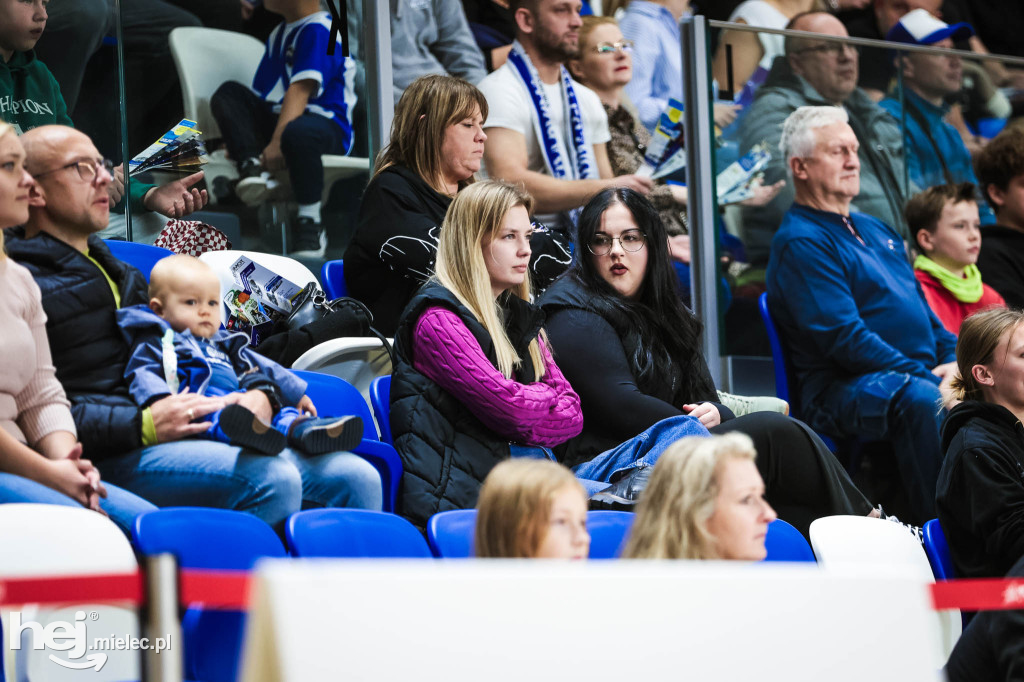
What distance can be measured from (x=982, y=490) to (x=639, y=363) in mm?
945

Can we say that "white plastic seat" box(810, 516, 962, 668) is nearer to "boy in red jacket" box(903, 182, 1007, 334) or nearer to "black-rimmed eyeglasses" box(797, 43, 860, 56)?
"boy in red jacket" box(903, 182, 1007, 334)

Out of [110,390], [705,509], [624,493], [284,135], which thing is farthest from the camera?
[284,135]

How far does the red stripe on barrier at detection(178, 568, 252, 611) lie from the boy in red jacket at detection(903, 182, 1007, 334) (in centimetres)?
370

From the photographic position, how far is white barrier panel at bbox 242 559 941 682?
139cm

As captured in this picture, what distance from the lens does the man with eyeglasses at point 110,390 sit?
265 cm

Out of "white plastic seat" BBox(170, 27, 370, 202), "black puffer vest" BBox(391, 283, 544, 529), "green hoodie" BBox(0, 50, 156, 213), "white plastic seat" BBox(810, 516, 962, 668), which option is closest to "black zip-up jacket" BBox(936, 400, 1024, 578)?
"white plastic seat" BBox(810, 516, 962, 668)

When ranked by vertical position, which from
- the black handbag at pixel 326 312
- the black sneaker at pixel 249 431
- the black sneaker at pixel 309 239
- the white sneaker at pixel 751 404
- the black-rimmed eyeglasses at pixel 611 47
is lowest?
the white sneaker at pixel 751 404

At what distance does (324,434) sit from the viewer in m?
2.78

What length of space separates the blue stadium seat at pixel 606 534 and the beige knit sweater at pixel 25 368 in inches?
41.4

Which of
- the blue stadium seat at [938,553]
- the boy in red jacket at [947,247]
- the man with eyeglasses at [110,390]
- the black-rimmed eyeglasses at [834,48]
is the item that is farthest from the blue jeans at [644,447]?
the black-rimmed eyeglasses at [834,48]

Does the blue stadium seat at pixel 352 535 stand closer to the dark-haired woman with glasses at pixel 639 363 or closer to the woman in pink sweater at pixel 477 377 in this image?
the woman in pink sweater at pixel 477 377

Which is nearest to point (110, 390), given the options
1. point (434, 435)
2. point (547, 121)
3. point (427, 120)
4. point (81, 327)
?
point (81, 327)

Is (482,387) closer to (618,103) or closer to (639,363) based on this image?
(639,363)

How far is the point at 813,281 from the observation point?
4543 millimetres
